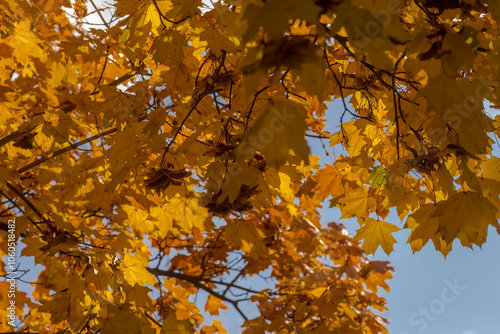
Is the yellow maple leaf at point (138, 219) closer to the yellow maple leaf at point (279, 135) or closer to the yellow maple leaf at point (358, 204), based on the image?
the yellow maple leaf at point (358, 204)

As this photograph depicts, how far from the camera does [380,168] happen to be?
2180mm

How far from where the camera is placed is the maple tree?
3.77ft

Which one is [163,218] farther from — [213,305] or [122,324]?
[213,305]

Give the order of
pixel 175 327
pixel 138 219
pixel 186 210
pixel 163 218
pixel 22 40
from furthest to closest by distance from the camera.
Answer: pixel 22 40
pixel 138 219
pixel 163 218
pixel 186 210
pixel 175 327

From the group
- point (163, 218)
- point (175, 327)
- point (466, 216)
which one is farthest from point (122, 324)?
point (466, 216)

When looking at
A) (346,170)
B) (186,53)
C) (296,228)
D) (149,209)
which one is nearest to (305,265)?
(296,228)

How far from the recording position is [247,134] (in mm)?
1119

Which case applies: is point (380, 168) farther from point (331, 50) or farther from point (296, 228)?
point (296, 228)

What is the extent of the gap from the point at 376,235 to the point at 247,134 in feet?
4.74

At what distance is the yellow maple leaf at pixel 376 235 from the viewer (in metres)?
2.28

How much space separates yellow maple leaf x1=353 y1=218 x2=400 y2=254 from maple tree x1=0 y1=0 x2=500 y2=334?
1 cm

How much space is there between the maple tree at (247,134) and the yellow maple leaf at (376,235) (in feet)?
0.04

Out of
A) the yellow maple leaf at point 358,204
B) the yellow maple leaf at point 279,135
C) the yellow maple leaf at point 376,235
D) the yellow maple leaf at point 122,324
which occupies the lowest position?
the yellow maple leaf at point 122,324

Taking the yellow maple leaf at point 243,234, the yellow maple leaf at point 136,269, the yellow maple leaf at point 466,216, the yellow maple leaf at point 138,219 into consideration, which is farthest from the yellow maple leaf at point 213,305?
the yellow maple leaf at point 466,216
